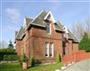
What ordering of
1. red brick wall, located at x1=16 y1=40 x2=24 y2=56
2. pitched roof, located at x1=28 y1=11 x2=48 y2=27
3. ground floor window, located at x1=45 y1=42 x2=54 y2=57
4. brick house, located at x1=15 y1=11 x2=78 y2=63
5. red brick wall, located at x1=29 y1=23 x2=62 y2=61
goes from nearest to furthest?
red brick wall, located at x1=29 y1=23 x2=62 y2=61 < brick house, located at x1=15 y1=11 x2=78 y2=63 < pitched roof, located at x1=28 y1=11 x2=48 y2=27 < ground floor window, located at x1=45 y1=42 x2=54 y2=57 < red brick wall, located at x1=16 y1=40 x2=24 y2=56

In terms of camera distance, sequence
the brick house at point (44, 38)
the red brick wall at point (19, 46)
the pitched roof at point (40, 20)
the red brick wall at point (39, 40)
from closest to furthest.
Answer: the red brick wall at point (39, 40)
the brick house at point (44, 38)
the pitched roof at point (40, 20)
the red brick wall at point (19, 46)

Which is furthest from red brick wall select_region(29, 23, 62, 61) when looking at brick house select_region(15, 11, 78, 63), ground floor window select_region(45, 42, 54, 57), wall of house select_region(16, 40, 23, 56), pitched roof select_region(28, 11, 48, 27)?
wall of house select_region(16, 40, 23, 56)

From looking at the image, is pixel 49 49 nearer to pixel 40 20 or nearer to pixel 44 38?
pixel 44 38

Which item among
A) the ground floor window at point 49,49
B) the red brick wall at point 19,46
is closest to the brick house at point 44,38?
the ground floor window at point 49,49

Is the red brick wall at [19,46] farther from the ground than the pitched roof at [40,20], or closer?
closer

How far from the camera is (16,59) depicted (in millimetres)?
39625

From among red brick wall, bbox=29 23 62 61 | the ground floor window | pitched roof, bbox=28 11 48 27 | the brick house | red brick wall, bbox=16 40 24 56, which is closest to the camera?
red brick wall, bbox=29 23 62 61

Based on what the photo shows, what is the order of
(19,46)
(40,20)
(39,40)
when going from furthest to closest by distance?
(19,46) < (40,20) < (39,40)

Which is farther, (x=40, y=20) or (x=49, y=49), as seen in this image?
(x=49, y=49)

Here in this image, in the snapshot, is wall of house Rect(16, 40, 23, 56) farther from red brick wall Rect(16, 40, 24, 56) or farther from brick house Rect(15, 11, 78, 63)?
brick house Rect(15, 11, 78, 63)

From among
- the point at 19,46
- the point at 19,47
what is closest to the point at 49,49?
the point at 19,46

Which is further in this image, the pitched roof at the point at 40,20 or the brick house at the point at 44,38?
the pitched roof at the point at 40,20

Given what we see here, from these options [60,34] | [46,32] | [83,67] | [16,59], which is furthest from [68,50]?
[83,67]

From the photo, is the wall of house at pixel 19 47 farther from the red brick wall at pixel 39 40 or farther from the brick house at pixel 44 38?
the red brick wall at pixel 39 40
